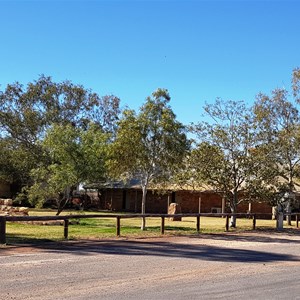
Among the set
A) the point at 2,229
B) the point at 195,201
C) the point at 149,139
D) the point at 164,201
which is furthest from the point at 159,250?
the point at 164,201

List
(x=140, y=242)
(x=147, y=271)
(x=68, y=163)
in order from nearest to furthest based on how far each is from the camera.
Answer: (x=147, y=271) → (x=140, y=242) → (x=68, y=163)

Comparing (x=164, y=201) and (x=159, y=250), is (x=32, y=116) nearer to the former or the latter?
(x=164, y=201)

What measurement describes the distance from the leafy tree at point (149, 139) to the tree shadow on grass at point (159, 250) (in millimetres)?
6546

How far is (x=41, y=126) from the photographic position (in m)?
49.3

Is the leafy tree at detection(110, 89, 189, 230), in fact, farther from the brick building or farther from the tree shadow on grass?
the brick building

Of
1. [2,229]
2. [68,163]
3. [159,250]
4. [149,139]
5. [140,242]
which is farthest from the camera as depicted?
[68,163]

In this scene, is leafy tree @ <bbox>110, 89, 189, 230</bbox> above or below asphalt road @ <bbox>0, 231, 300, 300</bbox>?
above

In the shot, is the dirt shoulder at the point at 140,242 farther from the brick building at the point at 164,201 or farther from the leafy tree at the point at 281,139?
the brick building at the point at 164,201

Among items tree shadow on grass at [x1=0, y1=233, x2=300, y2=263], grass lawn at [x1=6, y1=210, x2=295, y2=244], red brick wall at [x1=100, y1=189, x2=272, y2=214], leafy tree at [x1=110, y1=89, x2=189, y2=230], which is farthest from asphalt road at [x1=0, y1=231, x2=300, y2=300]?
red brick wall at [x1=100, y1=189, x2=272, y2=214]

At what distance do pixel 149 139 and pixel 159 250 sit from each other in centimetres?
924

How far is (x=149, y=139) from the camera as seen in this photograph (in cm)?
2322

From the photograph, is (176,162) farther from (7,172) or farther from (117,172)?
(7,172)

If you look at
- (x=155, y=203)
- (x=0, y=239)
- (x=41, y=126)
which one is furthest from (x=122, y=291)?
(x=41, y=126)

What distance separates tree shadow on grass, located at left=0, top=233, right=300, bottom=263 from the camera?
13.4 metres
